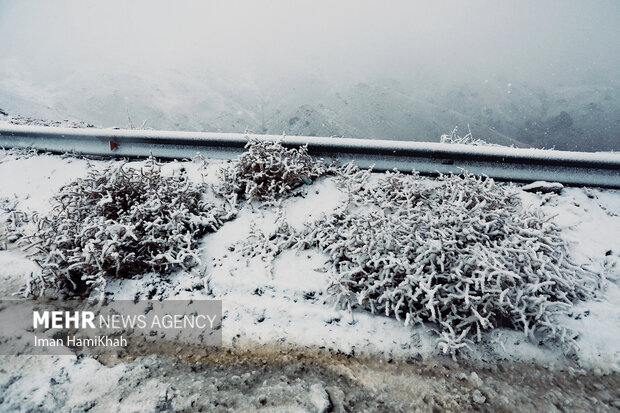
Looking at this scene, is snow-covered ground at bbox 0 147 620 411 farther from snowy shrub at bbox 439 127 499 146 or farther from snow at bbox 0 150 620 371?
snowy shrub at bbox 439 127 499 146

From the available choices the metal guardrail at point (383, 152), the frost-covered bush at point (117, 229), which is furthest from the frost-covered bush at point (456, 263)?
the frost-covered bush at point (117, 229)

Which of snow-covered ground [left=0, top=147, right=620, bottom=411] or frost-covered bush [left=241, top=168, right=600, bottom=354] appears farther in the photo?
frost-covered bush [left=241, top=168, right=600, bottom=354]

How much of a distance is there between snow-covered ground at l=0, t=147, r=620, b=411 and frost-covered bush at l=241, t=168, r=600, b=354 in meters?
0.16

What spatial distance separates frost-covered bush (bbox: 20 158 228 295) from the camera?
3.57m

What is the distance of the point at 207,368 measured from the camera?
9.30 feet

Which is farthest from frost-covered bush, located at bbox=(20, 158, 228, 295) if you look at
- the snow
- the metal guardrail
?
the metal guardrail

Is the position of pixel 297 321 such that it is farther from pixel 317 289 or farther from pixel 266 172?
pixel 266 172

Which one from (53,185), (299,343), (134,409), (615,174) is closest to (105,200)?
(53,185)

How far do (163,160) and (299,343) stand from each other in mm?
3948

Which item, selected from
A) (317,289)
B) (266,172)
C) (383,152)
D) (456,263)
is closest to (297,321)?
(317,289)

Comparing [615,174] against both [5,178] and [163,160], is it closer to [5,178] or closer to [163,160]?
[163,160]

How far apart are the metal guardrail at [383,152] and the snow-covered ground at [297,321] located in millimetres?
350

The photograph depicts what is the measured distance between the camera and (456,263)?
3.26m

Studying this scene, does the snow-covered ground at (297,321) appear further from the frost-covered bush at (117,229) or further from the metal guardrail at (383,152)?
the metal guardrail at (383,152)
